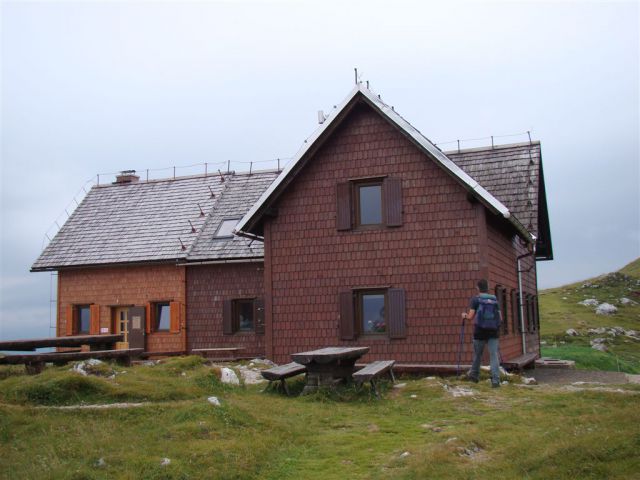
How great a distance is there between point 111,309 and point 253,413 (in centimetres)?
1696

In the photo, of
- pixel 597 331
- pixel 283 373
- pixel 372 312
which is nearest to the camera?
pixel 283 373

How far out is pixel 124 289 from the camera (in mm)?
26078

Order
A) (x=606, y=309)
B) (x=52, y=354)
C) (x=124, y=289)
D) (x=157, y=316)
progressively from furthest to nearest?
(x=606, y=309) < (x=124, y=289) < (x=157, y=316) < (x=52, y=354)

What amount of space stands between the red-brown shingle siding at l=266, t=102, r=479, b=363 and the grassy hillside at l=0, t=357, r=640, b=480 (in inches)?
157

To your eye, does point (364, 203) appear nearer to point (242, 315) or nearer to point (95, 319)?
point (242, 315)

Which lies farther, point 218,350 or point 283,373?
point 218,350

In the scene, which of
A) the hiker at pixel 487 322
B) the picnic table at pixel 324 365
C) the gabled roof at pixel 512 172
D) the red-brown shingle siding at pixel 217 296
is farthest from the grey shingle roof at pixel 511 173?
the picnic table at pixel 324 365

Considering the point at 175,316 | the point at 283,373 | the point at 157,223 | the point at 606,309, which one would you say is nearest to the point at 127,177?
the point at 157,223

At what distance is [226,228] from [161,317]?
3945mm

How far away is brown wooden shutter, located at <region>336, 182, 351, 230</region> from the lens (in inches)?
742

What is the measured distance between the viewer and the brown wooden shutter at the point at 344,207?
1885 centimetres

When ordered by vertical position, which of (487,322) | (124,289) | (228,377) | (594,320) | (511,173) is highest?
(511,173)

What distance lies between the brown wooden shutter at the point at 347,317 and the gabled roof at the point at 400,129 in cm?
325

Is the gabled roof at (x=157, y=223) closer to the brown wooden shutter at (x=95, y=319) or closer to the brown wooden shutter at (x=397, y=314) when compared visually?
the brown wooden shutter at (x=95, y=319)
